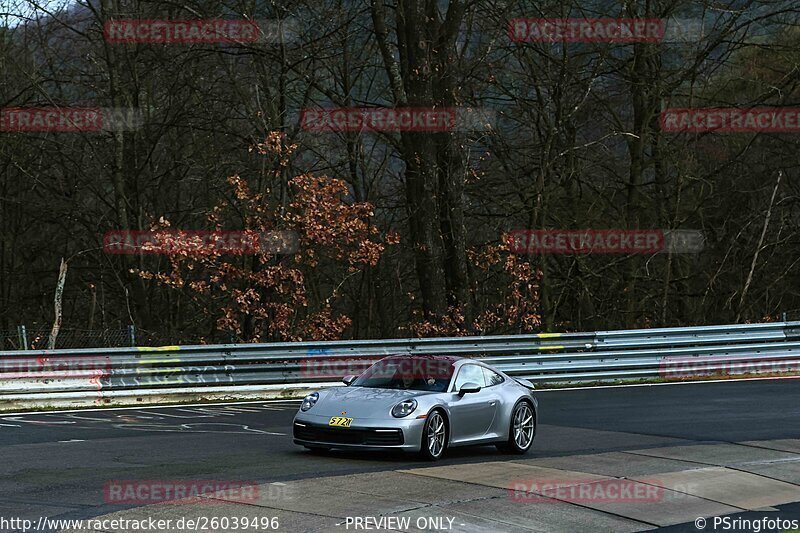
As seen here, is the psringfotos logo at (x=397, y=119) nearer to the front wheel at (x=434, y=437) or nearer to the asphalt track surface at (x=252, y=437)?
the asphalt track surface at (x=252, y=437)

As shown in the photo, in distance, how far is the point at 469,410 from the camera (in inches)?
545

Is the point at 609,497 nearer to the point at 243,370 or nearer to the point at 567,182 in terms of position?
the point at 243,370

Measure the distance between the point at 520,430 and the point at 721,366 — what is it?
11.8m

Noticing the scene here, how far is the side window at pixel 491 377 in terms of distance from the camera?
14.6 m

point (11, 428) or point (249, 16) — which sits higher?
point (249, 16)

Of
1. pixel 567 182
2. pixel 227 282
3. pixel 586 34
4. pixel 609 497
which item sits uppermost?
pixel 586 34

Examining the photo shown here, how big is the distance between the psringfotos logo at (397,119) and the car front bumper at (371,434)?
16.4m

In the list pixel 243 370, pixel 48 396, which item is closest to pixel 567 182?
pixel 243 370

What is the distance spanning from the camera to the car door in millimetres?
13672

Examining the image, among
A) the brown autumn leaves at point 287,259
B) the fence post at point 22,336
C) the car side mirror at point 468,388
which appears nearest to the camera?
the car side mirror at point 468,388

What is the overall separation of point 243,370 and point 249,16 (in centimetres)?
1130

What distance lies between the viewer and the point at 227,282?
87.8ft

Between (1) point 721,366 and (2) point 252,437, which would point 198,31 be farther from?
(2) point 252,437

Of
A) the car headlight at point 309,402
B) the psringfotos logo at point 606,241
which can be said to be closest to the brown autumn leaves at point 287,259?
the psringfotos logo at point 606,241
